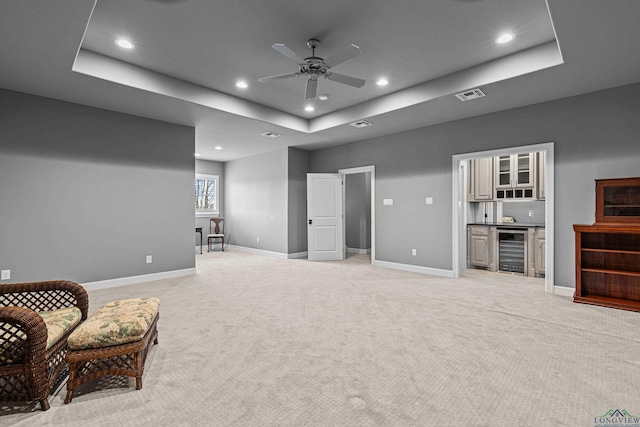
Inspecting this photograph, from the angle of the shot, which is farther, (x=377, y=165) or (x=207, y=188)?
(x=207, y=188)

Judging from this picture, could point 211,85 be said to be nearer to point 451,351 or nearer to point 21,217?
point 21,217

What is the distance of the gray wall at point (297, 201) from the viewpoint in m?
7.54

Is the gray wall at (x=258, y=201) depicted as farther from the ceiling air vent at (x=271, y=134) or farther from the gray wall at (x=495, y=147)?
the gray wall at (x=495, y=147)

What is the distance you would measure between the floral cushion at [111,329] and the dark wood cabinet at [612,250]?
15.2ft

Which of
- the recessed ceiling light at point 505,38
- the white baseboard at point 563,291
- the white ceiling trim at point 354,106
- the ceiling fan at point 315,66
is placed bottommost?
the white baseboard at point 563,291

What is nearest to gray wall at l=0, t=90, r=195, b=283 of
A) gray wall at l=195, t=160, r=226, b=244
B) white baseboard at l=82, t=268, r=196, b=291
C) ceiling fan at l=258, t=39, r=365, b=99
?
white baseboard at l=82, t=268, r=196, b=291

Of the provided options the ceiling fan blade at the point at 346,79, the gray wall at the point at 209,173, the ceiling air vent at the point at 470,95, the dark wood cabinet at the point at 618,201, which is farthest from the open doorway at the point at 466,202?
the gray wall at the point at 209,173

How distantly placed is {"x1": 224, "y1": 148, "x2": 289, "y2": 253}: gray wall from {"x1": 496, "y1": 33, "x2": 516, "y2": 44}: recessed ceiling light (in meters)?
5.01

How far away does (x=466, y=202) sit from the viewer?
20.2ft

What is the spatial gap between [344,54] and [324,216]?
15.2 feet

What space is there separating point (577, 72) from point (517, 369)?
324 centimetres

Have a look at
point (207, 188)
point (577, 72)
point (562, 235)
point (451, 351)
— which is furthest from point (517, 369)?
point (207, 188)

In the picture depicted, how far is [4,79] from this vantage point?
3600 mm

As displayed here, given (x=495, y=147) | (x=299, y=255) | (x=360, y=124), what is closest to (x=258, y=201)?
(x=299, y=255)
